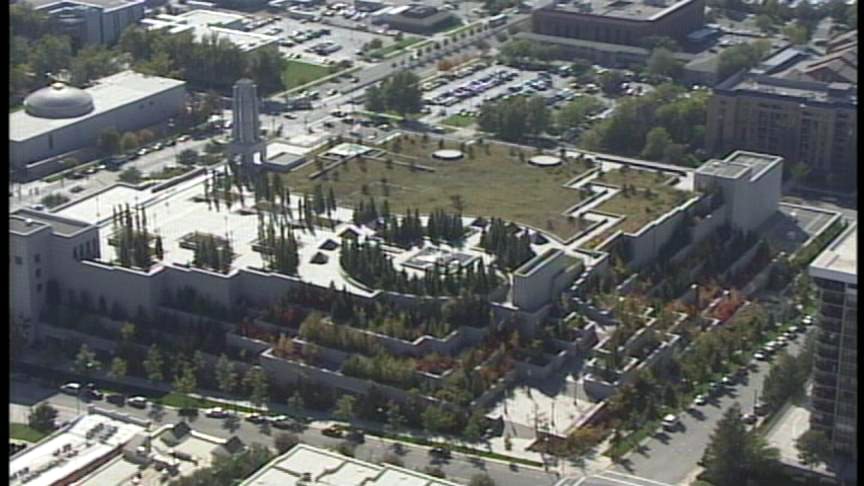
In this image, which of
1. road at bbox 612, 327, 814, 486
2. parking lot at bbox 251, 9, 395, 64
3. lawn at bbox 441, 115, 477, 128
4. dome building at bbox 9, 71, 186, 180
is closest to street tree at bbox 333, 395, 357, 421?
road at bbox 612, 327, 814, 486

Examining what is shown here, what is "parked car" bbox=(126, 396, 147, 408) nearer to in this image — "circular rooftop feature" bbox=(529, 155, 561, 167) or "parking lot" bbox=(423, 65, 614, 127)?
"circular rooftop feature" bbox=(529, 155, 561, 167)

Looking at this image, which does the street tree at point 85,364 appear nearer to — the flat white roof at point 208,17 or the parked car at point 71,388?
the parked car at point 71,388

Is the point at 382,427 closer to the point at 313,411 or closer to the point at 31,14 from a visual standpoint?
the point at 313,411

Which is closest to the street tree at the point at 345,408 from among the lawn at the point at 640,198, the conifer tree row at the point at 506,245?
the conifer tree row at the point at 506,245

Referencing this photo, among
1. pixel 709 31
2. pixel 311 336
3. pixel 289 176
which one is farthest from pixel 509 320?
pixel 709 31

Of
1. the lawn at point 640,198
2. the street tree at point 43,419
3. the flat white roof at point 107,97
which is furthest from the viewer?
the flat white roof at point 107,97
